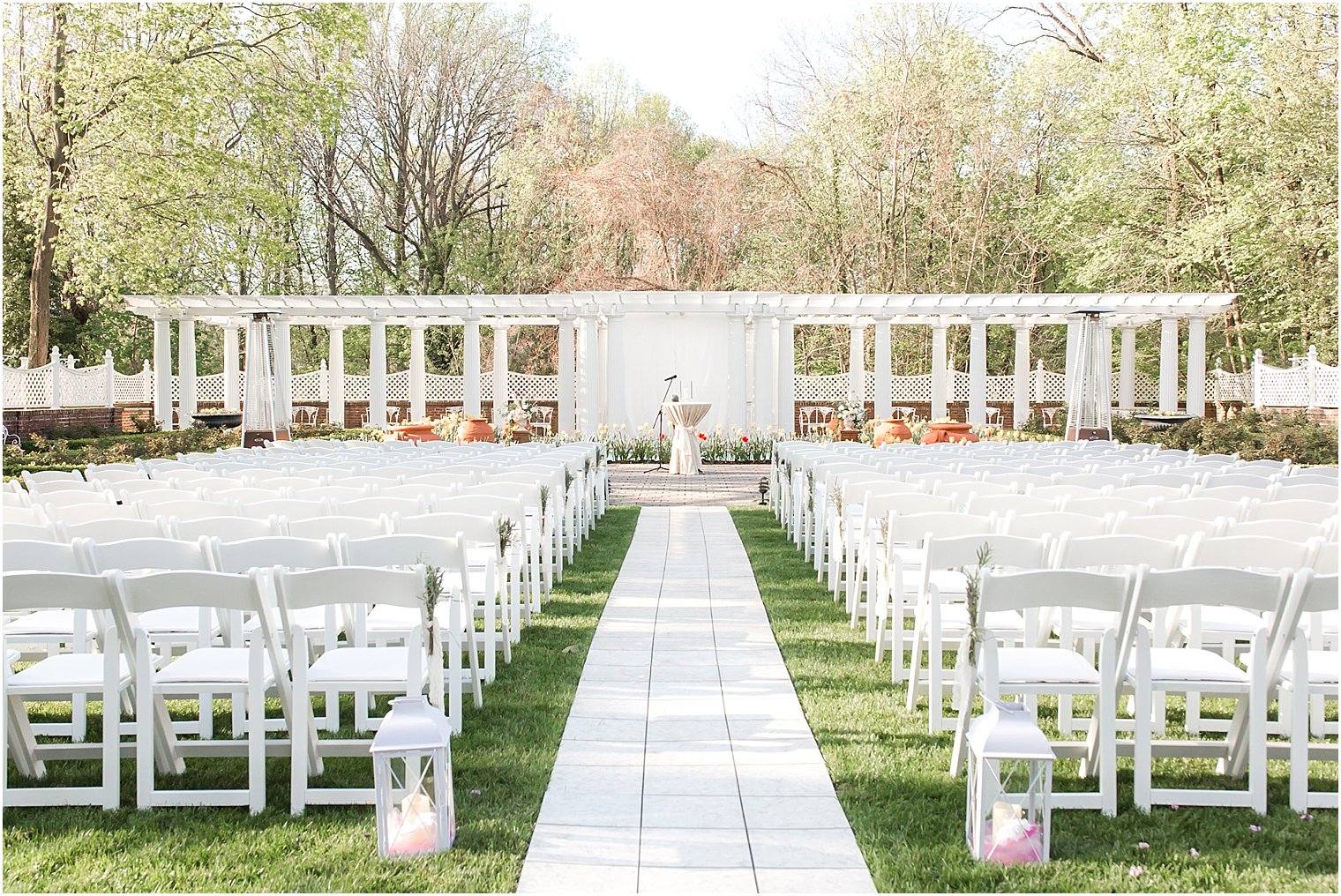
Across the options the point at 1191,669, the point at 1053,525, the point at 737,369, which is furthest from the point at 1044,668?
the point at 737,369

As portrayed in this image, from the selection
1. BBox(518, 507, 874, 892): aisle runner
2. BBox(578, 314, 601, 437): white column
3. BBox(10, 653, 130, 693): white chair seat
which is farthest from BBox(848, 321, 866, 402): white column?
BBox(10, 653, 130, 693): white chair seat

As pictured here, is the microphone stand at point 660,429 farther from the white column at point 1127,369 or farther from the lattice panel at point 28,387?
the lattice panel at point 28,387

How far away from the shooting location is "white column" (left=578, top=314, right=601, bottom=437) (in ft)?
79.5

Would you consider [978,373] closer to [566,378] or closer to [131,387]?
[566,378]

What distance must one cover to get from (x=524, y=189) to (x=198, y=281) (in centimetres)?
1013

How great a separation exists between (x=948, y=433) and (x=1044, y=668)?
1736 cm

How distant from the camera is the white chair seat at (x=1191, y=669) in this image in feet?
13.5

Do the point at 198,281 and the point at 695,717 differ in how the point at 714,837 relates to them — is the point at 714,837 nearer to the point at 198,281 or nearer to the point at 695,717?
the point at 695,717

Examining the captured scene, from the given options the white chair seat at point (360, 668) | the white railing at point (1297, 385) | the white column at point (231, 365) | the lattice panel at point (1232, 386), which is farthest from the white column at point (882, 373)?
the white chair seat at point (360, 668)

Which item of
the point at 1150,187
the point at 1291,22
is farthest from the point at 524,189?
the point at 1291,22

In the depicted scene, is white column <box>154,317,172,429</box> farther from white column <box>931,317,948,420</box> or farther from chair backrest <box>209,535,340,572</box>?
chair backrest <box>209,535,340,572</box>

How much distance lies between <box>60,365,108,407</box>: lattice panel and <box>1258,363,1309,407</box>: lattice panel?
25260 mm

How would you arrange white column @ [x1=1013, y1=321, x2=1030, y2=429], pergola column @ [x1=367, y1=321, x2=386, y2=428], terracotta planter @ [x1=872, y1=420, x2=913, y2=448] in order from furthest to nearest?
white column @ [x1=1013, y1=321, x2=1030, y2=429]
pergola column @ [x1=367, y1=321, x2=386, y2=428]
terracotta planter @ [x1=872, y1=420, x2=913, y2=448]

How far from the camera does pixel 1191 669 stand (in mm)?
4199
